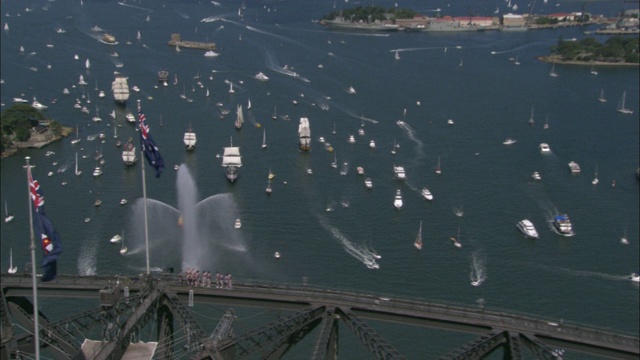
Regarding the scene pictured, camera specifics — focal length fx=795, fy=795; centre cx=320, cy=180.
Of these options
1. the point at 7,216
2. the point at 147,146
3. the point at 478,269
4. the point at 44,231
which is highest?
the point at 147,146

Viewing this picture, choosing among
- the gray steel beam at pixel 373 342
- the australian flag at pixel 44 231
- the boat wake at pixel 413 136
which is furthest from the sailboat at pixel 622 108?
the australian flag at pixel 44 231

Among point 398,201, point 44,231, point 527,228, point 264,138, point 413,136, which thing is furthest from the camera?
point 413,136

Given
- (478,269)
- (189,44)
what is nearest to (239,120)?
(478,269)

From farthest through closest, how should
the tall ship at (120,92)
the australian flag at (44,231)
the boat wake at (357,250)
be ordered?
the tall ship at (120,92)
the boat wake at (357,250)
the australian flag at (44,231)

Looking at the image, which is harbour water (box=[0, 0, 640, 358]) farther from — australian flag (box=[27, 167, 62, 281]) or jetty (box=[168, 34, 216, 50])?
australian flag (box=[27, 167, 62, 281])

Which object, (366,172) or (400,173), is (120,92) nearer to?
(366,172)

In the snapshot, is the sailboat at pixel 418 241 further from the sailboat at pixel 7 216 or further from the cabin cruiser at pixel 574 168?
the sailboat at pixel 7 216

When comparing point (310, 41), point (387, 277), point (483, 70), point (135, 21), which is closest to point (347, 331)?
point (387, 277)

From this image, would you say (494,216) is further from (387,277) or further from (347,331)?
(347,331)
